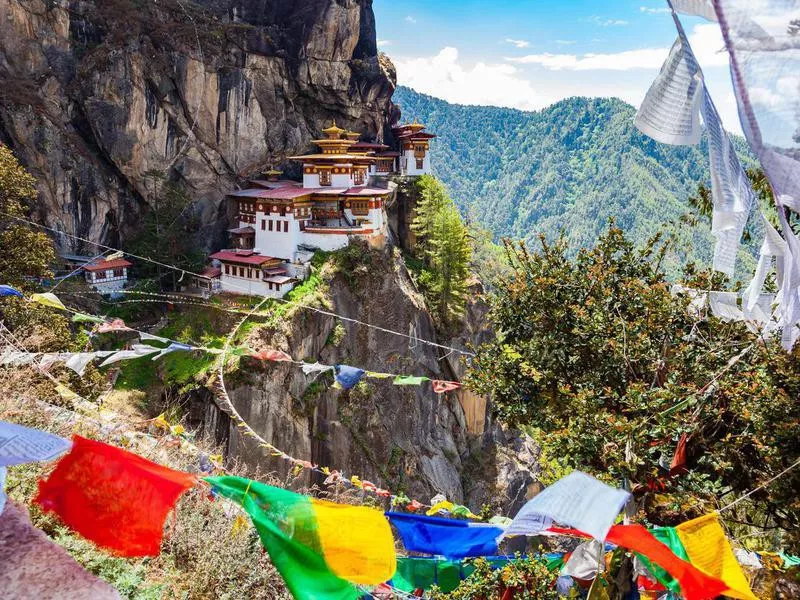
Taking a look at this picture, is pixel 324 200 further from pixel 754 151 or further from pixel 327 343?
pixel 754 151

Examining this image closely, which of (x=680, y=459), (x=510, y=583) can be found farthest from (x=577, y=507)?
(x=680, y=459)

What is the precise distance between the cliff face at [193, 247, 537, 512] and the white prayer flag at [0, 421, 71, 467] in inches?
682

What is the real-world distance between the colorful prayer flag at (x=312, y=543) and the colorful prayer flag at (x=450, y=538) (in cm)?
162

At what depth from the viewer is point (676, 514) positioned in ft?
25.1

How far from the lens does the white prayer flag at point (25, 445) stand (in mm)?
3615

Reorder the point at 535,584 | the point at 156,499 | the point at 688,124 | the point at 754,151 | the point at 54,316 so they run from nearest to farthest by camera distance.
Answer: the point at 754,151 → the point at 688,124 → the point at 156,499 → the point at 535,584 → the point at 54,316

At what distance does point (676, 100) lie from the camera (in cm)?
430

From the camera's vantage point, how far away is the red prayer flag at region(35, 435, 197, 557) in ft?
16.3

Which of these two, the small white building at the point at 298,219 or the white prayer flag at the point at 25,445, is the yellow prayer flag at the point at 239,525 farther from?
the small white building at the point at 298,219

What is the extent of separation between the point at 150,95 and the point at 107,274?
28.4 feet

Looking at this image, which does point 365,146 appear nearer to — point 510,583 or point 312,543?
point 510,583

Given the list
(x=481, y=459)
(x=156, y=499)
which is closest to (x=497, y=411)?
(x=156, y=499)

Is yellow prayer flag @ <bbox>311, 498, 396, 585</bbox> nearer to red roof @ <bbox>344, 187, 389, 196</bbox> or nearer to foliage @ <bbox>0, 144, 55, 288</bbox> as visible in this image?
foliage @ <bbox>0, 144, 55, 288</bbox>

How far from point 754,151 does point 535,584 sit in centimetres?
582
